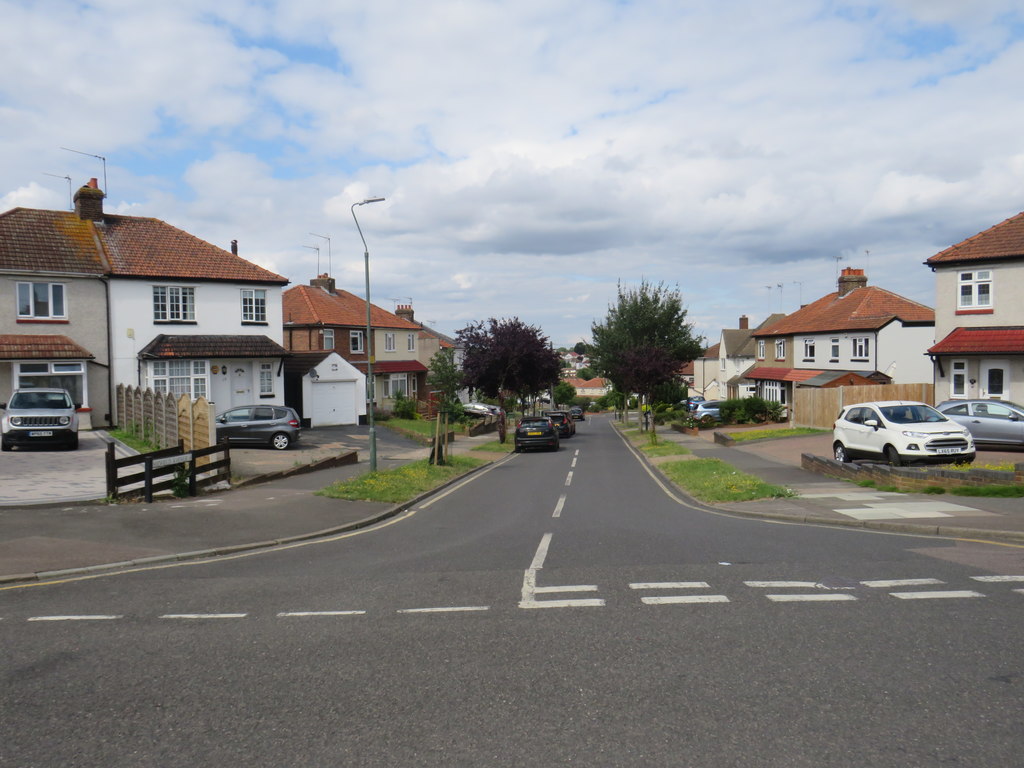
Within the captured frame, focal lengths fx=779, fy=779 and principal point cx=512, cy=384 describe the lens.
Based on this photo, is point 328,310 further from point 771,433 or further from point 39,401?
point 771,433

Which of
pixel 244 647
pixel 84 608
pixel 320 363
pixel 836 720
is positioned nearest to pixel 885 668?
pixel 836 720

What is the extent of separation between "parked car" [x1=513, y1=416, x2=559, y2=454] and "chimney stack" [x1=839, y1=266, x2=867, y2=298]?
2804cm

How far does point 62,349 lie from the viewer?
29.2m

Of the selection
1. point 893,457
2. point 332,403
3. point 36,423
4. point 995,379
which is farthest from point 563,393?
point 893,457

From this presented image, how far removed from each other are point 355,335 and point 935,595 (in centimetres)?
4714

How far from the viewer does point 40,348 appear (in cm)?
2877

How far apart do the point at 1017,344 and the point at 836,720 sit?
1100 inches

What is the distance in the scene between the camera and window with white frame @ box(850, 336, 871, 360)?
44625 millimetres

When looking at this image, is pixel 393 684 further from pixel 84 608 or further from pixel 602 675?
pixel 84 608

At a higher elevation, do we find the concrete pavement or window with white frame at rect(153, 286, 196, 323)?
window with white frame at rect(153, 286, 196, 323)

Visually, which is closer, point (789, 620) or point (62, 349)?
point (789, 620)

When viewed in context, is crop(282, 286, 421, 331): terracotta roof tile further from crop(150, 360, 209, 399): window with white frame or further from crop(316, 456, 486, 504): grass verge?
crop(316, 456, 486, 504): grass verge

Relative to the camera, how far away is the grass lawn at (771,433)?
3375 centimetres

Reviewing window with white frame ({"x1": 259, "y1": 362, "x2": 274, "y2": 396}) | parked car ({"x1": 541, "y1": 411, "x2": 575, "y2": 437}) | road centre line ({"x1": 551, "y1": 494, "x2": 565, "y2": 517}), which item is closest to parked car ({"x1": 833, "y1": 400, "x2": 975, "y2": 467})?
road centre line ({"x1": 551, "y1": 494, "x2": 565, "y2": 517})
